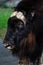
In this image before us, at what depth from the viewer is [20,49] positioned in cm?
216

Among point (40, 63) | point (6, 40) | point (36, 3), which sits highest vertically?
point (36, 3)

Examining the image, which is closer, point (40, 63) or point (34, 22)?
point (34, 22)

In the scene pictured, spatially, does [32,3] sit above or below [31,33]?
above

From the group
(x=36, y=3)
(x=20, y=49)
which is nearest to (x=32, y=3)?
(x=36, y=3)

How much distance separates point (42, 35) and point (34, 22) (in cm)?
10

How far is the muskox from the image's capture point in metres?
2.09

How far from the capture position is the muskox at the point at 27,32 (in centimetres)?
209

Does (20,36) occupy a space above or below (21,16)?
below

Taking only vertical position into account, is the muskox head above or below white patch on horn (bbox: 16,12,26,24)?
below

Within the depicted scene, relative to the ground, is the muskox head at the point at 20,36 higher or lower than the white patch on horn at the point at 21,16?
lower

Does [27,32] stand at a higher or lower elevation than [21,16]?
lower

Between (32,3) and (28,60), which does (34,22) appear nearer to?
(32,3)

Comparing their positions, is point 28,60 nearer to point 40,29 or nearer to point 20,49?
point 20,49

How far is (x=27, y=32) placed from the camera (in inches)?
83.7
